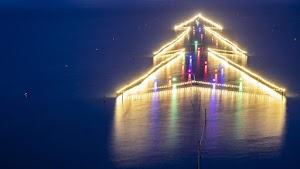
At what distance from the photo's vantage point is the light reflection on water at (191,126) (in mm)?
11688

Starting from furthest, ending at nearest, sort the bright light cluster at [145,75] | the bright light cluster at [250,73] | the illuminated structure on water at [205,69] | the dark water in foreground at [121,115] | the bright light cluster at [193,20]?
1. the bright light cluster at [193,20]
2. the bright light cluster at [145,75]
3. the illuminated structure on water at [205,69]
4. the bright light cluster at [250,73]
5. the dark water in foreground at [121,115]

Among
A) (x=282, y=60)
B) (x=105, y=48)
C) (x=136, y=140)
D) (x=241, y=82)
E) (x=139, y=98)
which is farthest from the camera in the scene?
(x=105, y=48)

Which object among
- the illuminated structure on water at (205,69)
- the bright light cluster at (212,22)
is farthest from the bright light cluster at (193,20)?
the illuminated structure on water at (205,69)

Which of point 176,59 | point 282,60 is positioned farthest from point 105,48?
point 282,60

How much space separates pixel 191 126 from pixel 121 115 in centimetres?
188

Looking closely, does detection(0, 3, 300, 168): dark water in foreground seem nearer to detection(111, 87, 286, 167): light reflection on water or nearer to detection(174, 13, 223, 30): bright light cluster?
detection(111, 87, 286, 167): light reflection on water

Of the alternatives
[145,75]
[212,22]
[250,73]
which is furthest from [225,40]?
[145,75]

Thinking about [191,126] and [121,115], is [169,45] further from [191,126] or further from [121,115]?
[191,126]

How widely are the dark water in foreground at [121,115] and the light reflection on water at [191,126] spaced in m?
0.02

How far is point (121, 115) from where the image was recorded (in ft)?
45.9

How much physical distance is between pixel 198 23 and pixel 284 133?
16199 mm

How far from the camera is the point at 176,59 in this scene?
1995cm

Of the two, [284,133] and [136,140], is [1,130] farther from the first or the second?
[284,133]

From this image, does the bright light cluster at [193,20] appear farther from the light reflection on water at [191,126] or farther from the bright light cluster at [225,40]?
the light reflection on water at [191,126]
